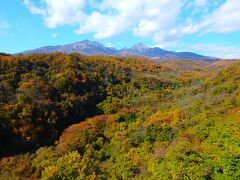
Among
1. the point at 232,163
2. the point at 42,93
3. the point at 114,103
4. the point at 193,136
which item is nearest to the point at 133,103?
the point at 114,103

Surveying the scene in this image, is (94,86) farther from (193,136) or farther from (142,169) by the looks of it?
(142,169)

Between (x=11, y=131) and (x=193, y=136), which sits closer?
(x=193, y=136)

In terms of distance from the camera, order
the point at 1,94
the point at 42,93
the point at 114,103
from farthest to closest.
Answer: the point at 114,103, the point at 42,93, the point at 1,94

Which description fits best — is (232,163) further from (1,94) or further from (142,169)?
(1,94)

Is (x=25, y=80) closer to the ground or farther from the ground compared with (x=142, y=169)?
farther from the ground

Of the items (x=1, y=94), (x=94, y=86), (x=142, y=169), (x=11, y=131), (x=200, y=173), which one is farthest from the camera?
(x=94, y=86)

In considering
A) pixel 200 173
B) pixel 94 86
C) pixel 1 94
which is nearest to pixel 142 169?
pixel 200 173
